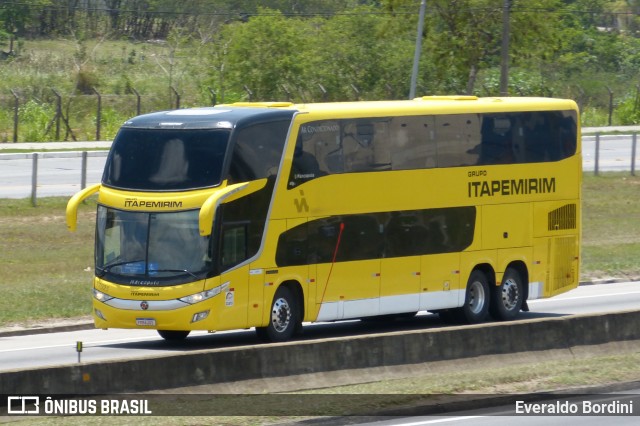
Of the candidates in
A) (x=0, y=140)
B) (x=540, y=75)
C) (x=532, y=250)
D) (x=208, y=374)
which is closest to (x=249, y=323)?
(x=208, y=374)

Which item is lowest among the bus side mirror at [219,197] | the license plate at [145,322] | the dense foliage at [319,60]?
the license plate at [145,322]

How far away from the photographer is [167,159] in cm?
1930

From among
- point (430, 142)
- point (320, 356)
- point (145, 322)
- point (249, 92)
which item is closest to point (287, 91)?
point (249, 92)

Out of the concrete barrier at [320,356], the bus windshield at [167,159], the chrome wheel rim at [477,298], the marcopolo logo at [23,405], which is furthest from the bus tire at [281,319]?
the marcopolo logo at [23,405]

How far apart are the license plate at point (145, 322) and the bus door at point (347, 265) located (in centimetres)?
289

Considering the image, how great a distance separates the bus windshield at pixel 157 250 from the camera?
18750 millimetres

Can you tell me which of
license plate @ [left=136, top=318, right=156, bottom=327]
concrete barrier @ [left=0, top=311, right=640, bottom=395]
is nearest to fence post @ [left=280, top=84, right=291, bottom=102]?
license plate @ [left=136, top=318, right=156, bottom=327]

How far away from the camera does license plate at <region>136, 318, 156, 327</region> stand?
1873 cm

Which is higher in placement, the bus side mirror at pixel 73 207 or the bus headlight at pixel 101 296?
the bus side mirror at pixel 73 207

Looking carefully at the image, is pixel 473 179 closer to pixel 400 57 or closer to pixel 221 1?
pixel 400 57

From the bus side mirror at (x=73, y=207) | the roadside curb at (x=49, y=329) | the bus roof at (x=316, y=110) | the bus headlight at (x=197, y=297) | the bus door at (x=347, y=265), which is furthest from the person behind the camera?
the roadside curb at (x=49, y=329)

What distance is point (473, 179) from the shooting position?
22344 mm

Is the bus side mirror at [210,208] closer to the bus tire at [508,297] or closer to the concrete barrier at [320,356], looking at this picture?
the concrete barrier at [320,356]

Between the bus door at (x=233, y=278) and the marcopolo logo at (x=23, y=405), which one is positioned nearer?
the marcopolo logo at (x=23, y=405)
